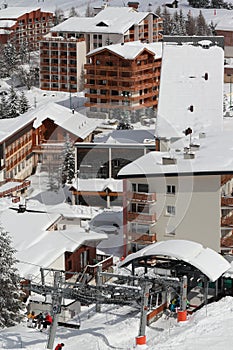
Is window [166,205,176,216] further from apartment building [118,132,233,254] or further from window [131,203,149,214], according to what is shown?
window [131,203,149,214]

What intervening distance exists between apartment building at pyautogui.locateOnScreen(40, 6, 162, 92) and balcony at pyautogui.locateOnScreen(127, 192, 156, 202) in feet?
98.3

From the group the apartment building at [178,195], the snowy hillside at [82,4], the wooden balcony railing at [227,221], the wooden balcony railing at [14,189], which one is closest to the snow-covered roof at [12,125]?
the wooden balcony railing at [14,189]

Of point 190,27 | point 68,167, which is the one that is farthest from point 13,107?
point 190,27

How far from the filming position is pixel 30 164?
34.8 metres

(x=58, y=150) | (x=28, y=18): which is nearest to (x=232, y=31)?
(x=28, y=18)

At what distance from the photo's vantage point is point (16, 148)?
3356 centimetres

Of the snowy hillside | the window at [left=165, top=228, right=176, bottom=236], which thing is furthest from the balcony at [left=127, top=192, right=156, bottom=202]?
the snowy hillside

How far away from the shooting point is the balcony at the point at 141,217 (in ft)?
70.2

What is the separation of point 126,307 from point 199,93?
12.9m

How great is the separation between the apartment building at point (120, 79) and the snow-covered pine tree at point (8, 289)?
25965 millimetres

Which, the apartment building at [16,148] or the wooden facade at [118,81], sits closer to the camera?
the apartment building at [16,148]

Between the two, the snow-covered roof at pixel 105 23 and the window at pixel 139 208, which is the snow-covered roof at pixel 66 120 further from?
the snow-covered roof at pixel 105 23

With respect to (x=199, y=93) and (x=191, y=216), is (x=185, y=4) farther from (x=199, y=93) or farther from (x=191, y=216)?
(x=191, y=216)

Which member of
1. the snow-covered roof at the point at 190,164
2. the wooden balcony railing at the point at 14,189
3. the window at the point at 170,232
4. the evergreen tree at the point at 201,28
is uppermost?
the evergreen tree at the point at 201,28
